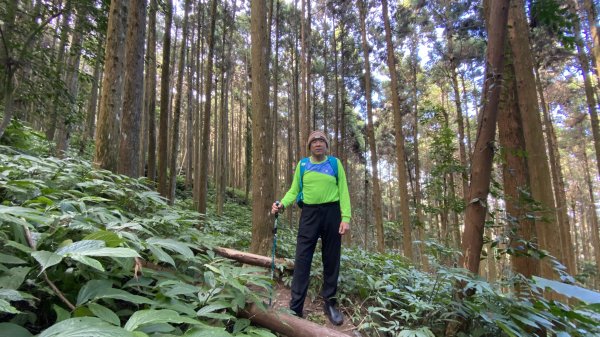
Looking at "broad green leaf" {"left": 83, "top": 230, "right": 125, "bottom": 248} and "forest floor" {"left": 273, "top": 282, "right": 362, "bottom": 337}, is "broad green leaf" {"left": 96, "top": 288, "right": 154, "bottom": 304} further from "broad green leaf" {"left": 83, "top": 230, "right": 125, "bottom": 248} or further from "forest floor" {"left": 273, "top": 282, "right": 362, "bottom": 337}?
"forest floor" {"left": 273, "top": 282, "right": 362, "bottom": 337}

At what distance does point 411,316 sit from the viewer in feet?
9.85

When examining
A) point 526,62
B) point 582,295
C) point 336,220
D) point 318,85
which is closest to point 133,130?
point 336,220

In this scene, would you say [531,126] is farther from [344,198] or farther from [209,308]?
[209,308]

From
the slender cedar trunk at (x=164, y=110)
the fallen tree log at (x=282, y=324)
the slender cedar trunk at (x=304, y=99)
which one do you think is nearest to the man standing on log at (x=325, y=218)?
the fallen tree log at (x=282, y=324)

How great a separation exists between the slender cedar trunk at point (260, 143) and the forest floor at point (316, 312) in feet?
2.55

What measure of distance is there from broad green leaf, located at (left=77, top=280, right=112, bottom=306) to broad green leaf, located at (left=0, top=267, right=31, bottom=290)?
0.68ft

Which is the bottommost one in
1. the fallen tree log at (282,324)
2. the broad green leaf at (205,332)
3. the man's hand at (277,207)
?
the fallen tree log at (282,324)

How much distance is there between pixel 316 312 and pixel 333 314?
0.28 meters

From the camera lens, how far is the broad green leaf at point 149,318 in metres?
1.09

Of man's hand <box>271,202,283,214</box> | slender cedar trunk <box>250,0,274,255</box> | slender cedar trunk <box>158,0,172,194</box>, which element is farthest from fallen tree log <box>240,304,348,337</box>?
slender cedar trunk <box>158,0,172,194</box>

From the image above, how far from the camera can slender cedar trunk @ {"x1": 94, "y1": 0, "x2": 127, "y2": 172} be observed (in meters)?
3.70

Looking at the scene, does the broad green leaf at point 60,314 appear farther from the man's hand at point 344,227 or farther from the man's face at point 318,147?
the man's face at point 318,147

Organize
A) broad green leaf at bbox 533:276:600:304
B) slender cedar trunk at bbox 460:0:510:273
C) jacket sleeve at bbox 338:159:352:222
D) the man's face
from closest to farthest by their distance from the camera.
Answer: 1. broad green leaf at bbox 533:276:600:304
2. slender cedar trunk at bbox 460:0:510:273
3. jacket sleeve at bbox 338:159:352:222
4. the man's face

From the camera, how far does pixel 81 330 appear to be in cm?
92
